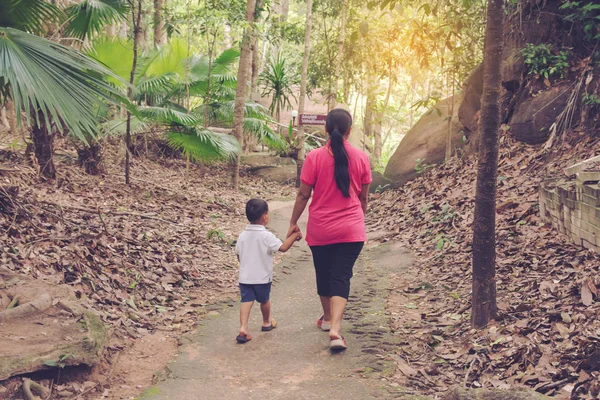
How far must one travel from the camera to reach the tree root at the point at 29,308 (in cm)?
409

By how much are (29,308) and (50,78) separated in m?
1.63

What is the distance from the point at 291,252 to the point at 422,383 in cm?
490

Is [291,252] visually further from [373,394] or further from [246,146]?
[246,146]

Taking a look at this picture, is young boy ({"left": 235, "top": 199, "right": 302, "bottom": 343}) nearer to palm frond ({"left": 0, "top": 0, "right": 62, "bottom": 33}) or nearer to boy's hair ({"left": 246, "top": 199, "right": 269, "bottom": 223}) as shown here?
boy's hair ({"left": 246, "top": 199, "right": 269, "bottom": 223})

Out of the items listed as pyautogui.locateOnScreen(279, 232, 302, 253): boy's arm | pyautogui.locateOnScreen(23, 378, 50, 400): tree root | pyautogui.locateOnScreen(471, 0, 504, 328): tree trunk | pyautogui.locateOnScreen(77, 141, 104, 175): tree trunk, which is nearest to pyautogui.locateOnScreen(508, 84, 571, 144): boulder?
pyautogui.locateOnScreen(471, 0, 504, 328): tree trunk

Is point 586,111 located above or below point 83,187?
above

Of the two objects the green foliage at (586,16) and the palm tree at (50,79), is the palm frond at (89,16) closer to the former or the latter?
the palm tree at (50,79)

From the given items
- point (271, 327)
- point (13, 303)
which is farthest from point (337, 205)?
point (13, 303)

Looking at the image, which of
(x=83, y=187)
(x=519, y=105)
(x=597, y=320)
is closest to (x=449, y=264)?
(x=597, y=320)

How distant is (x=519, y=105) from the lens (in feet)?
33.1

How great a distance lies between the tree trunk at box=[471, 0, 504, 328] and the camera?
14.5 ft

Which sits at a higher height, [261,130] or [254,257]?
[261,130]

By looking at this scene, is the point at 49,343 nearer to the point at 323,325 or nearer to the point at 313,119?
the point at 323,325

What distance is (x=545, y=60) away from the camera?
9.58 metres
